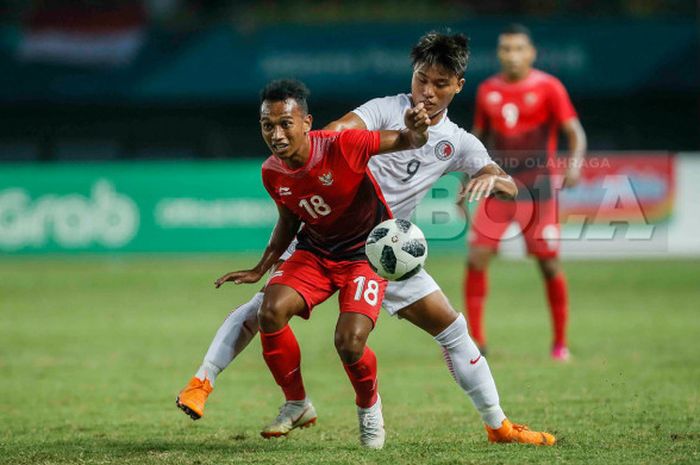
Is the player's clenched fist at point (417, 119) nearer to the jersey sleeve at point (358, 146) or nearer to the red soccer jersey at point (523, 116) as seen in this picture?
the jersey sleeve at point (358, 146)

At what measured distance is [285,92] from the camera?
535cm

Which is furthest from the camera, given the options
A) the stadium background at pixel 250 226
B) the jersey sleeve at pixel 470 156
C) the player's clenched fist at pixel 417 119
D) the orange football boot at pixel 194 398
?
the stadium background at pixel 250 226

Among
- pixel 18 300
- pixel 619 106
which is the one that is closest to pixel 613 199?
pixel 619 106

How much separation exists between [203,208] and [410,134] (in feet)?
39.8

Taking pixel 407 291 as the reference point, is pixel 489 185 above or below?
above

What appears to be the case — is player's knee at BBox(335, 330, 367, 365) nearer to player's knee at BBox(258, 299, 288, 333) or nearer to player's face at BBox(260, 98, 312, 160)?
player's knee at BBox(258, 299, 288, 333)

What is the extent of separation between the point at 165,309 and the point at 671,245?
8.00 metres

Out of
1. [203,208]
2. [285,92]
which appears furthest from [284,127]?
[203,208]

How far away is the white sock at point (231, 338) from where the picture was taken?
5625 mm

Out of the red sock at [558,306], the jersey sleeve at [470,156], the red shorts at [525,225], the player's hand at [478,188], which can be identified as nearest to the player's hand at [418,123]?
the player's hand at [478,188]

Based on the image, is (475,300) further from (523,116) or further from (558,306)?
(523,116)

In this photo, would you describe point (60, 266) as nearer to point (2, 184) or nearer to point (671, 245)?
point (2, 184)

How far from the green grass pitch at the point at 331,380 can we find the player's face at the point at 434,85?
5.51ft

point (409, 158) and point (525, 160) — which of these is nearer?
point (409, 158)
